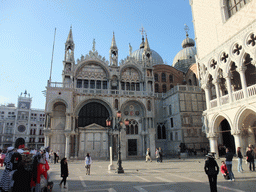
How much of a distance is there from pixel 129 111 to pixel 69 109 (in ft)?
33.3

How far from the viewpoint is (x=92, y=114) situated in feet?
99.3

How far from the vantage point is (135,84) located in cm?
3481

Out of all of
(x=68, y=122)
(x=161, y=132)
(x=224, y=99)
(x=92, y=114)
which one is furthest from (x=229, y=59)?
(x=68, y=122)

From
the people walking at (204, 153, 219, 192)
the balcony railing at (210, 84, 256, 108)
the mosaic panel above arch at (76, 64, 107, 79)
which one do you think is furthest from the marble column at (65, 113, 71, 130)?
the people walking at (204, 153, 219, 192)

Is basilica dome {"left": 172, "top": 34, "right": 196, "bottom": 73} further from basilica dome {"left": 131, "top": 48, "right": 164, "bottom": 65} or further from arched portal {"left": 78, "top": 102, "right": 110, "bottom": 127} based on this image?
arched portal {"left": 78, "top": 102, "right": 110, "bottom": 127}

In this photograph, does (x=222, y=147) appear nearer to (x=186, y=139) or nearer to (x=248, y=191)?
Result: (x=186, y=139)

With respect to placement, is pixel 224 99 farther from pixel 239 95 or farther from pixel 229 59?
pixel 229 59

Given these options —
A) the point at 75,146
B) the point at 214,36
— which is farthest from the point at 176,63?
the point at 75,146

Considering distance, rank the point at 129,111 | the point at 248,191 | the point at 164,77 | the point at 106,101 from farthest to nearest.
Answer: the point at 164,77 → the point at 129,111 → the point at 106,101 → the point at 248,191

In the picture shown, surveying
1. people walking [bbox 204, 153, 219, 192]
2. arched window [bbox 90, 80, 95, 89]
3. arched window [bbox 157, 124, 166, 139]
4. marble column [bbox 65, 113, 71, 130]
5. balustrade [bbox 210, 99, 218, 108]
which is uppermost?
arched window [bbox 90, 80, 95, 89]

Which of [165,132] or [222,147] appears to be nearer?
[222,147]

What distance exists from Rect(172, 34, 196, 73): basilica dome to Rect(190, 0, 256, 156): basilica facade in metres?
27.0

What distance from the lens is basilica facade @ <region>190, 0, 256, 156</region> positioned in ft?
52.4

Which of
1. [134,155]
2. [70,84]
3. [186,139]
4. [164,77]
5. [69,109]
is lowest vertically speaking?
[134,155]
